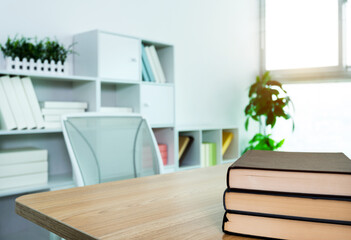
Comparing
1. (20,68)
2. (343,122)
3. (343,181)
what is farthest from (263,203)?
(343,122)

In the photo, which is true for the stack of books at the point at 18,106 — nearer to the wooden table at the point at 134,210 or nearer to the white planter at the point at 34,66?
the white planter at the point at 34,66

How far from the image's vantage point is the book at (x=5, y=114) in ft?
6.32

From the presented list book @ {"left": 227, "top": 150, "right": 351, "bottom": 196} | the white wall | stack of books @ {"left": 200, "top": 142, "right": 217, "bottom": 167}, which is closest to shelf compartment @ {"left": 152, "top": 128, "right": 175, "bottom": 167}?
stack of books @ {"left": 200, "top": 142, "right": 217, "bottom": 167}

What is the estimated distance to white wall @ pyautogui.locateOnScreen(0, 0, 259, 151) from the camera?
2469 mm

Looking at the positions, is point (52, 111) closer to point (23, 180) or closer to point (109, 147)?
point (23, 180)

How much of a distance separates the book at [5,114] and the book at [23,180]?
29cm

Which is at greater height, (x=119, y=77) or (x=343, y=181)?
(x=119, y=77)

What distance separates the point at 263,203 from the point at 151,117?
2195 millimetres

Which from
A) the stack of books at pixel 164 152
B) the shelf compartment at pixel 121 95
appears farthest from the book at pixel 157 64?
the stack of books at pixel 164 152

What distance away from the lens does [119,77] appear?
2502mm

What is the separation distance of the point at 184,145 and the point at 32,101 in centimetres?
147

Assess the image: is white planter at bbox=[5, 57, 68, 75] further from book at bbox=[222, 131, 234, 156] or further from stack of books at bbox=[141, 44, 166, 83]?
book at bbox=[222, 131, 234, 156]

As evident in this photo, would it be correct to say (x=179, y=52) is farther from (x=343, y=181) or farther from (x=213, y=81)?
(x=343, y=181)

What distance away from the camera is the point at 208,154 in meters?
3.29
